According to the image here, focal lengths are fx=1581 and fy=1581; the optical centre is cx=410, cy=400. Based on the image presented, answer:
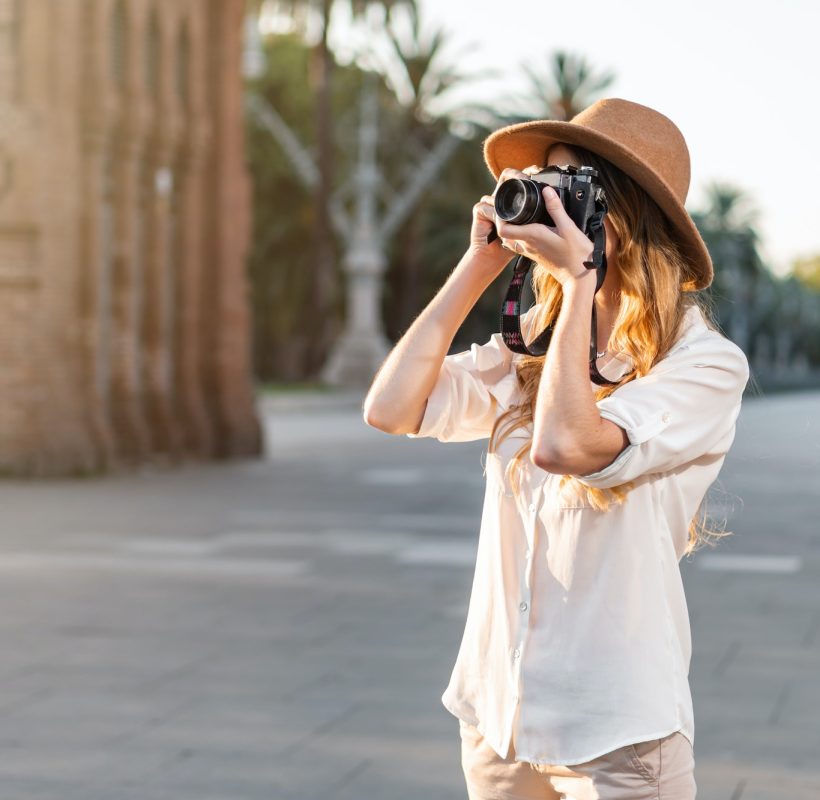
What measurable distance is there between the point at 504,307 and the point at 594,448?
0.32m

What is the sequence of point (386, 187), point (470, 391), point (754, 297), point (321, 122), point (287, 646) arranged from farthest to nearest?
point (754, 297) → point (386, 187) → point (321, 122) → point (287, 646) → point (470, 391)

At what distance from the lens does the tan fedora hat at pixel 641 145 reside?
8.20ft

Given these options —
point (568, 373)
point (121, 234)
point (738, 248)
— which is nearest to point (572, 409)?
point (568, 373)

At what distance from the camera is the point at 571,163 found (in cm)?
255

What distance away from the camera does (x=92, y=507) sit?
14.2 metres

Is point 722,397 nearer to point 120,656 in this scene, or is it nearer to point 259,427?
point 120,656

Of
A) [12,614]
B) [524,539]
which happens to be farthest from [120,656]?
[524,539]

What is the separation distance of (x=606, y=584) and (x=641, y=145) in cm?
71

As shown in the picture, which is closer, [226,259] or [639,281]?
[639,281]

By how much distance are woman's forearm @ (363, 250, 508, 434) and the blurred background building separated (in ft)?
47.7

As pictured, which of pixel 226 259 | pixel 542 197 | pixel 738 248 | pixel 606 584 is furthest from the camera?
pixel 738 248

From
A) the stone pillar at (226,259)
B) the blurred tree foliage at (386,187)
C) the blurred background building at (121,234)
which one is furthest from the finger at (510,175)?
the blurred tree foliage at (386,187)

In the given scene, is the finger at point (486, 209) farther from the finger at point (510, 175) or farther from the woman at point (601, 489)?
the finger at point (510, 175)

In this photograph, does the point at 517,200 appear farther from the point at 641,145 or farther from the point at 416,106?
the point at 416,106
